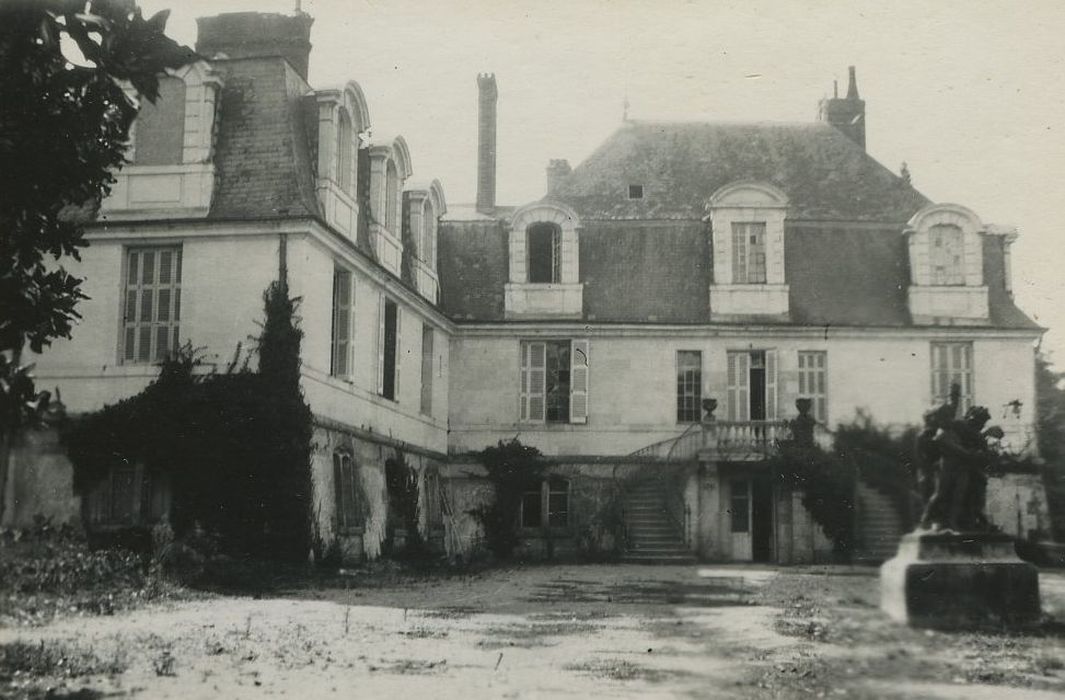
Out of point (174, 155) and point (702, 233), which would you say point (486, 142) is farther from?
point (174, 155)

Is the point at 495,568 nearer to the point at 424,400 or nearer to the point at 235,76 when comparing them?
the point at 424,400

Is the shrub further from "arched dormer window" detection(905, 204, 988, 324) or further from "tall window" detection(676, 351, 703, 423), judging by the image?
"arched dormer window" detection(905, 204, 988, 324)

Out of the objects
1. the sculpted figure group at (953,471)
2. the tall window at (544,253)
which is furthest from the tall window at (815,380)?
the sculpted figure group at (953,471)

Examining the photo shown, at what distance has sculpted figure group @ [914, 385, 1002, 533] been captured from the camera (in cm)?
954

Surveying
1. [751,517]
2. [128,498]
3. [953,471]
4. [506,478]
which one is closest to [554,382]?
[506,478]

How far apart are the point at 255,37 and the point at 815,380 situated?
44.4ft

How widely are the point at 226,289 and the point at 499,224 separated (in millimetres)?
10877

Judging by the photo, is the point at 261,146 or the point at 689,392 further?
the point at 689,392

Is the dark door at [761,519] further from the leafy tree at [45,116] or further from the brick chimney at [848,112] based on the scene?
the leafy tree at [45,116]

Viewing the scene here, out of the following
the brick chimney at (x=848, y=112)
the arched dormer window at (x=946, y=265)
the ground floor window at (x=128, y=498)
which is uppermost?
the brick chimney at (x=848, y=112)

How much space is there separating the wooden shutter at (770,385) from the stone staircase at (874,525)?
138 inches

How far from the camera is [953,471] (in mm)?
9570

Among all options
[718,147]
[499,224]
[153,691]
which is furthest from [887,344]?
[153,691]

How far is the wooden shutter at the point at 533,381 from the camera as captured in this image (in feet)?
82.5
